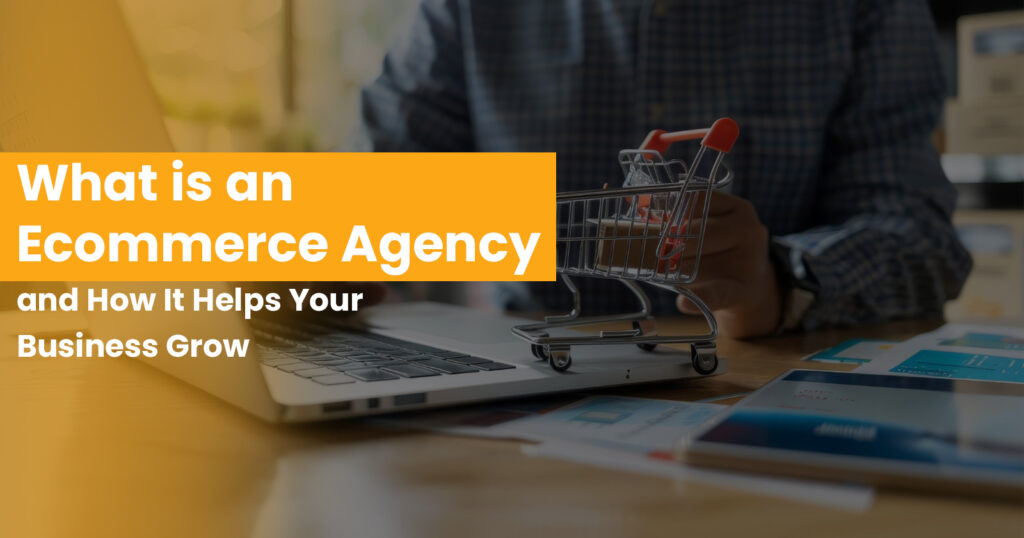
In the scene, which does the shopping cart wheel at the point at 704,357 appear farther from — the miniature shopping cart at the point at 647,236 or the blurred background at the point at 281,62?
the blurred background at the point at 281,62

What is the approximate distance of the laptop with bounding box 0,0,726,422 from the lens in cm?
44

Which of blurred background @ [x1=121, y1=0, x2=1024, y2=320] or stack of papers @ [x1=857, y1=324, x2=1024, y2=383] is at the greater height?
blurred background @ [x1=121, y1=0, x2=1024, y2=320]

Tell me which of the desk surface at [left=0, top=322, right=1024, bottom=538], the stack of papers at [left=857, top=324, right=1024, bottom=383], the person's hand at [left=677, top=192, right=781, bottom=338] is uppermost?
the person's hand at [left=677, top=192, right=781, bottom=338]

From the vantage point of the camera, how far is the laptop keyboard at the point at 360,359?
49 centimetres

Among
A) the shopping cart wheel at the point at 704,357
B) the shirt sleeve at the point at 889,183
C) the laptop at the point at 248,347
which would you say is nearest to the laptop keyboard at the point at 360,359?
the laptop at the point at 248,347

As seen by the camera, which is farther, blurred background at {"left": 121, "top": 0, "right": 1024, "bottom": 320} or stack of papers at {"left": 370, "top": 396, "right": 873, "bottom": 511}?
blurred background at {"left": 121, "top": 0, "right": 1024, "bottom": 320}

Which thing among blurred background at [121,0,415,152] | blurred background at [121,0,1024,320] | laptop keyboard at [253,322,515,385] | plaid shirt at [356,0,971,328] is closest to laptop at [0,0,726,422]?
laptop keyboard at [253,322,515,385]

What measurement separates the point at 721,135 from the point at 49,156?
463 millimetres

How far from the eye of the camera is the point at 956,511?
310mm

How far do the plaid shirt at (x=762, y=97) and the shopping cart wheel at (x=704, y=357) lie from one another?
0.71 meters
